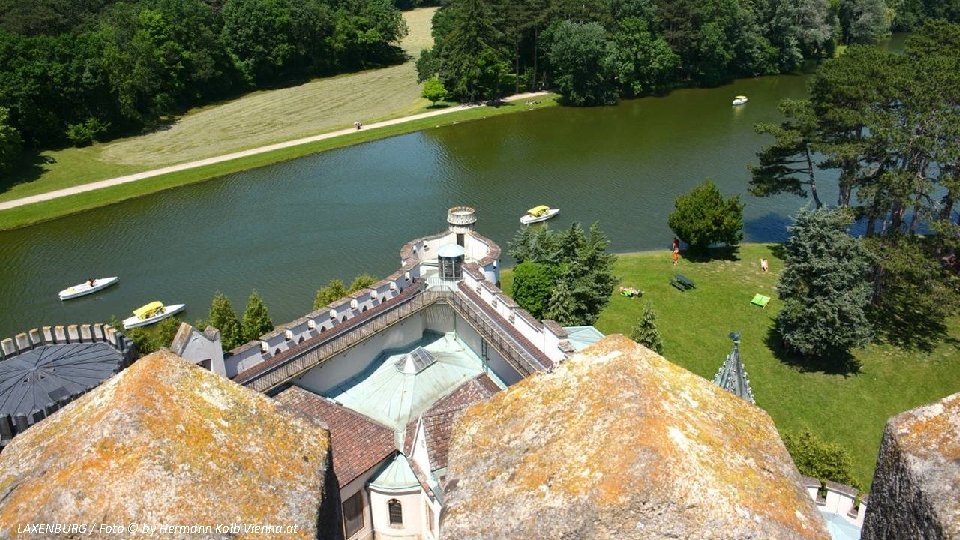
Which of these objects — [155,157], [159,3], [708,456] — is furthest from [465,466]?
[159,3]

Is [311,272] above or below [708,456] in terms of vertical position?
below

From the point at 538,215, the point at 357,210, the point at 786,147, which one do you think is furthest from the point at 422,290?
the point at 357,210

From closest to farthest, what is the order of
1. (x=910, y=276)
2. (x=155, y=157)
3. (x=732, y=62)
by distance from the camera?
(x=910, y=276)
(x=155, y=157)
(x=732, y=62)

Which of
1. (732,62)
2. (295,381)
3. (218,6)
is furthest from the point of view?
(218,6)

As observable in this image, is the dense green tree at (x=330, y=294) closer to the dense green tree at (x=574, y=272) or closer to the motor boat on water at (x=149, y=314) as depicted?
the dense green tree at (x=574, y=272)

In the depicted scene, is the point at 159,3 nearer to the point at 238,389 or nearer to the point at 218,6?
the point at 218,6

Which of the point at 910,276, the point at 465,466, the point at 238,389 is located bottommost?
the point at 910,276

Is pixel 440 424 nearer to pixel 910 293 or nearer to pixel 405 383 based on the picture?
pixel 405 383

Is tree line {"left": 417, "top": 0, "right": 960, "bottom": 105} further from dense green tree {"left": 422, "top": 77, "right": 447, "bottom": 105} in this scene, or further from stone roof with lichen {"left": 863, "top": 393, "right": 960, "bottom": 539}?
stone roof with lichen {"left": 863, "top": 393, "right": 960, "bottom": 539}
